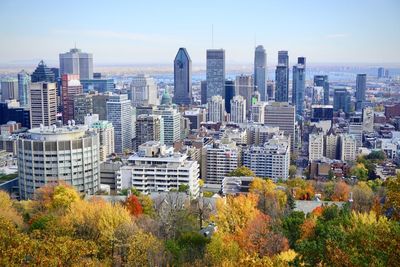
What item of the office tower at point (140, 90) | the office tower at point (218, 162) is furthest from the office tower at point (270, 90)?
the office tower at point (218, 162)

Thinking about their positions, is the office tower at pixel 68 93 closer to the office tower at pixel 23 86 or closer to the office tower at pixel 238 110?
the office tower at pixel 23 86

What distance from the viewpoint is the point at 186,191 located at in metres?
13.0

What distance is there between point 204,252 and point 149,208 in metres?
3.48

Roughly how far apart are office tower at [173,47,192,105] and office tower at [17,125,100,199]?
30856mm

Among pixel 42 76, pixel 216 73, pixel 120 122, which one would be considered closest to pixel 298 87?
pixel 216 73

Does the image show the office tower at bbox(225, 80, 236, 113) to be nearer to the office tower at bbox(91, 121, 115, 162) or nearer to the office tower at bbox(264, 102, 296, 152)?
the office tower at bbox(264, 102, 296, 152)

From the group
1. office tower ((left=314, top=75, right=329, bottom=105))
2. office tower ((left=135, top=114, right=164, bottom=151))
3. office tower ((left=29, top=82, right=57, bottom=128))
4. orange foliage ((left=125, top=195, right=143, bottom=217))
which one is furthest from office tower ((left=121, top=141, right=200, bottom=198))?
office tower ((left=314, top=75, right=329, bottom=105))

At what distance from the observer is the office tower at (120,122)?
2558cm

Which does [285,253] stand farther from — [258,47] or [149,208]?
[258,47]

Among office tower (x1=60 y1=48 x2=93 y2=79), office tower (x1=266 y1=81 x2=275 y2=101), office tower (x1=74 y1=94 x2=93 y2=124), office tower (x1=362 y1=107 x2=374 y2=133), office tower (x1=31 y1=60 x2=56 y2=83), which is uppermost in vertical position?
office tower (x1=60 y1=48 x2=93 y2=79)

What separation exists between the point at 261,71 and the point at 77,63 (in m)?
16.8

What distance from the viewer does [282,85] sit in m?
39.6

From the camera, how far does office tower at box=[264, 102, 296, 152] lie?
2684 cm

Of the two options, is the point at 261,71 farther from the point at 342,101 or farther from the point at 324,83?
the point at 342,101
